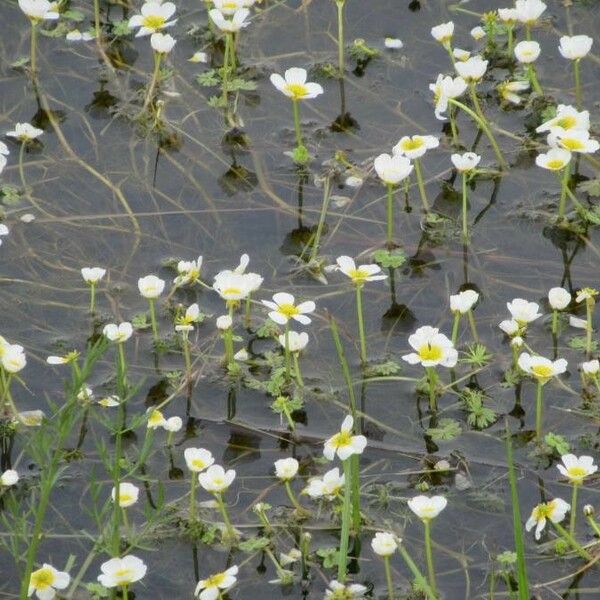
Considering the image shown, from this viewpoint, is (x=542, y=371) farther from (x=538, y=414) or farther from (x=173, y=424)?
(x=173, y=424)

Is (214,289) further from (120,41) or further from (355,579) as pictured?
(120,41)

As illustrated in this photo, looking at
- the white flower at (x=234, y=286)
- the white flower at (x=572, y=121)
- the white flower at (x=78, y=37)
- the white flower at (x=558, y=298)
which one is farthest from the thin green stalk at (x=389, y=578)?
the white flower at (x=78, y=37)

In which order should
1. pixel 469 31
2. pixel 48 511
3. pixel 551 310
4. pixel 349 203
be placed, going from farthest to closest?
pixel 469 31 < pixel 349 203 < pixel 551 310 < pixel 48 511

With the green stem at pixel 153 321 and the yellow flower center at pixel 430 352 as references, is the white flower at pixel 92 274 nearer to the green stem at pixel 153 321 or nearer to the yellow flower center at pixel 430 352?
the green stem at pixel 153 321

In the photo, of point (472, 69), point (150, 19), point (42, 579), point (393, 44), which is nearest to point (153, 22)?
→ point (150, 19)

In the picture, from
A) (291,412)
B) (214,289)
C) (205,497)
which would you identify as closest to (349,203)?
(214,289)
